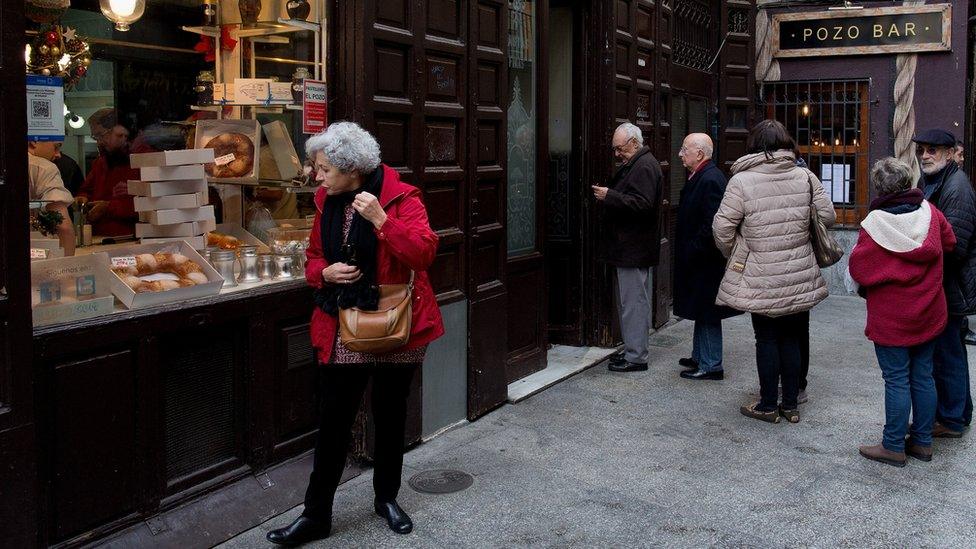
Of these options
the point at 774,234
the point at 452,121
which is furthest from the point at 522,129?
the point at 774,234

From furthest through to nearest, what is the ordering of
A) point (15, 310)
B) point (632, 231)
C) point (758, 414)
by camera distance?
point (632, 231)
point (758, 414)
point (15, 310)

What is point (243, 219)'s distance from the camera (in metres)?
5.43

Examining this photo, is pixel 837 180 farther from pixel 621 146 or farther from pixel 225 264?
pixel 225 264

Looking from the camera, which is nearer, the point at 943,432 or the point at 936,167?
the point at 936,167

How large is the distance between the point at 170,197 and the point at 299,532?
1.83 m

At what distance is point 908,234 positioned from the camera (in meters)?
5.14

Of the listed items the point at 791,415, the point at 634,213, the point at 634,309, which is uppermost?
the point at 634,213

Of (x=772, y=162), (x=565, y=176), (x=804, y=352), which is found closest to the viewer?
(x=772, y=162)

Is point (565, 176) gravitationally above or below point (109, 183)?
above

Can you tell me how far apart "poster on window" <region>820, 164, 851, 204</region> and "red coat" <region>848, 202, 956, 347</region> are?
6.55 m

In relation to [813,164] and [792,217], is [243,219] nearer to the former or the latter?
[792,217]

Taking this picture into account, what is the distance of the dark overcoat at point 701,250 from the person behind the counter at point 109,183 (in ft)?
13.0

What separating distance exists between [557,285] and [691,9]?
3.77 meters

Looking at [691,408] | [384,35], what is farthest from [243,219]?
[691,408]
